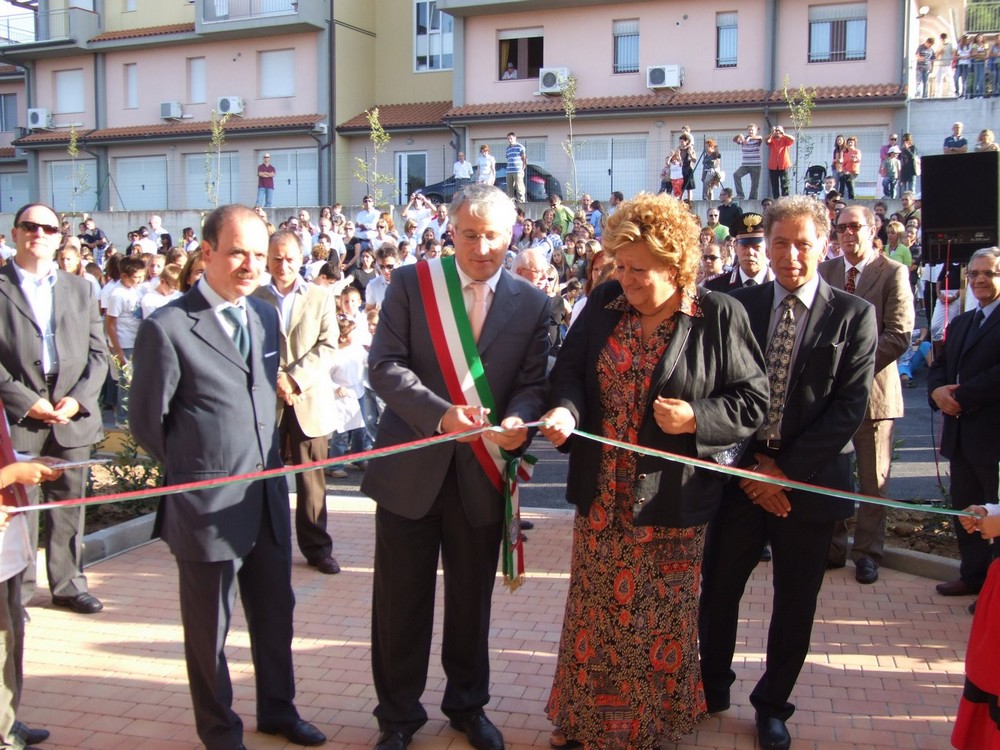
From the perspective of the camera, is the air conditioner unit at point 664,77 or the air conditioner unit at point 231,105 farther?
the air conditioner unit at point 231,105

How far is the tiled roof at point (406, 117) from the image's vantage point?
104 feet

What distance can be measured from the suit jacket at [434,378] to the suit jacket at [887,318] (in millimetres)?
2938

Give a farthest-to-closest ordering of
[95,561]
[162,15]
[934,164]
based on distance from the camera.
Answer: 1. [162,15]
2. [934,164]
3. [95,561]

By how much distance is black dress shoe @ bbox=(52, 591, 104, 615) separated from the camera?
18.6 ft

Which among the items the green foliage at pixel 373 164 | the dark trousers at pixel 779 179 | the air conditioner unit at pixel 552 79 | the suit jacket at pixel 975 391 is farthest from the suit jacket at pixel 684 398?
the air conditioner unit at pixel 552 79

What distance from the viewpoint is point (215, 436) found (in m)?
3.76

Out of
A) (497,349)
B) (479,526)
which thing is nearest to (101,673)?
(479,526)

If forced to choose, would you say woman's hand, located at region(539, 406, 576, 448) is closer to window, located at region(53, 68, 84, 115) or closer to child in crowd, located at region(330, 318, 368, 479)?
child in crowd, located at region(330, 318, 368, 479)

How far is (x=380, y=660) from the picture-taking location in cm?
409

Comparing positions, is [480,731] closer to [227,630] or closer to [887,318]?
[227,630]

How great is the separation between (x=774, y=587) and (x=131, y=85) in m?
37.3

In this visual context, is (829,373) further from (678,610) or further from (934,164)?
(934,164)

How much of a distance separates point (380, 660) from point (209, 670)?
0.68m

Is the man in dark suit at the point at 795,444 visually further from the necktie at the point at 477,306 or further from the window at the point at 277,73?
the window at the point at 277,73
